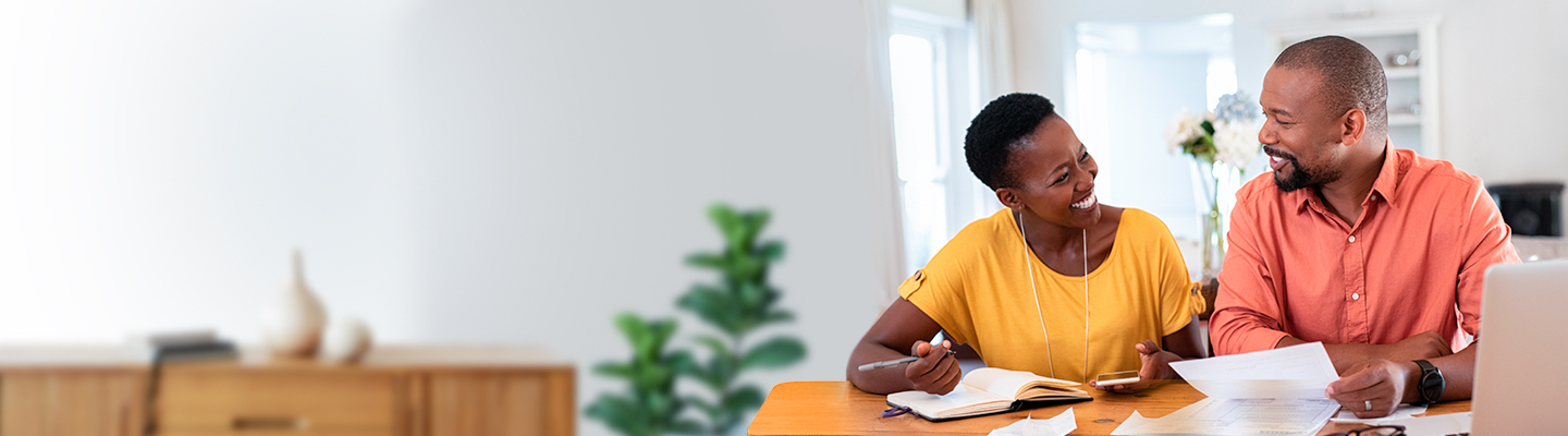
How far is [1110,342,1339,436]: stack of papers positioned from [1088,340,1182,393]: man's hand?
0.10 m

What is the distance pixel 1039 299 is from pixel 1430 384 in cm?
47

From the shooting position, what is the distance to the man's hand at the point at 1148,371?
3.99ft

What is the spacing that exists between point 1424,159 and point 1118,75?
12.8 ft

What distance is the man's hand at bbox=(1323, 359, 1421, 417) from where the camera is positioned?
1.04 meters

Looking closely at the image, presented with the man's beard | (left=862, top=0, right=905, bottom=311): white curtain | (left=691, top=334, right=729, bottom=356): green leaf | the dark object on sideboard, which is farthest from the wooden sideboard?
the dark object on sideboard

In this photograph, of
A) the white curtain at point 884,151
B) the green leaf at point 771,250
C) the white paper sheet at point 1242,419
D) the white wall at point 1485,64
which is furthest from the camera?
the white wall at point 1485,64

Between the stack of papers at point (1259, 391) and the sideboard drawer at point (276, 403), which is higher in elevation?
the stack of papers at point (1259, 391)

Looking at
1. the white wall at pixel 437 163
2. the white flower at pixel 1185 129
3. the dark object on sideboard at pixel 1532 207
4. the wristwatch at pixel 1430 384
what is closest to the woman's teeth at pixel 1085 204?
the wristwatch at pixel 1430 384

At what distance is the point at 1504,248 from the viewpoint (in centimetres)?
122

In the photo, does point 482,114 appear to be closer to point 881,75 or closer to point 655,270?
point 655,270

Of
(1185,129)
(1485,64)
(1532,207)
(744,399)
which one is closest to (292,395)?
(744,399)

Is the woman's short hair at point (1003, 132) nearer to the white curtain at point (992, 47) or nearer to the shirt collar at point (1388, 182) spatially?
the shirt collar at point (1388, 182)

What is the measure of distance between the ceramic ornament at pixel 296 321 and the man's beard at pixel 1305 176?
1.92 metres

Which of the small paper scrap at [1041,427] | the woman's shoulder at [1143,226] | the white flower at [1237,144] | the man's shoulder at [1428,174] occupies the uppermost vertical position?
the white flower at [1237,144]
